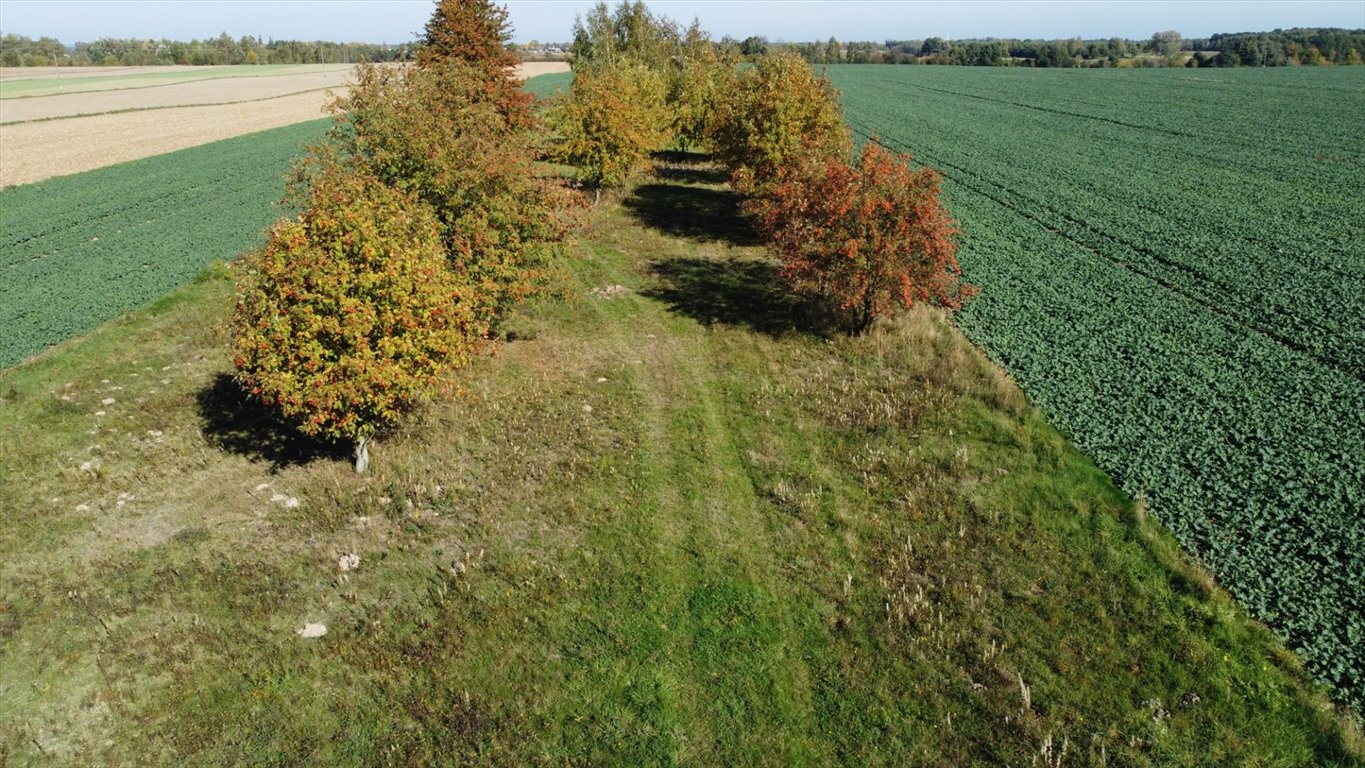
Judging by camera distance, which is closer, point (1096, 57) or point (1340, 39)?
point (1340, 39)

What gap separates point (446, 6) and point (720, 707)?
39454 millimetres

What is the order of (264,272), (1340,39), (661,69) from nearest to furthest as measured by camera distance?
(264,272), (661,69), (1340,39)

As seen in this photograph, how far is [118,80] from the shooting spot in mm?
129625

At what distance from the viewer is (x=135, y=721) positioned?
10109 millimetres

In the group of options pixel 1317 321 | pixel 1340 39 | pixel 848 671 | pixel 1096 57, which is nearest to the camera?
pixel 848 671

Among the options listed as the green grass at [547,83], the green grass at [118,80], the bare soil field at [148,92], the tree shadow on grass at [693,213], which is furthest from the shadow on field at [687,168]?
the green grass at [118,80]

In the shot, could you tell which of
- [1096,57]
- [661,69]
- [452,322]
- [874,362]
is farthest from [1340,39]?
[452,322]

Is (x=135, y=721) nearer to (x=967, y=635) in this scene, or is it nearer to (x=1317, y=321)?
(x=967, y=635)

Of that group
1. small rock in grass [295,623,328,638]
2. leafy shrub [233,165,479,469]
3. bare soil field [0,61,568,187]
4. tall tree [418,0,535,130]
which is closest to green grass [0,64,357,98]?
bare soil field [0,61,568,187]

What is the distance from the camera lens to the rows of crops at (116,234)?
81.0ft

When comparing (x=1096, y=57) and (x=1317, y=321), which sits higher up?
(x=1096, y=57)

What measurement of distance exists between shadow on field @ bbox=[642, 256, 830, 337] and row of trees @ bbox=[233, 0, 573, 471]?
6162mm

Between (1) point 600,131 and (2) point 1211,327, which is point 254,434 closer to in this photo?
(1) point 600,131

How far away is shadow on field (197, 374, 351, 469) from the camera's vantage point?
16.6m
